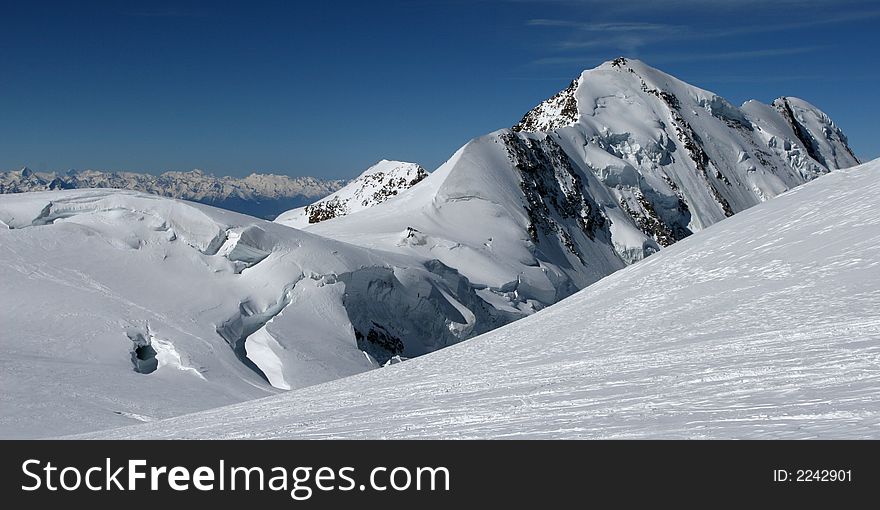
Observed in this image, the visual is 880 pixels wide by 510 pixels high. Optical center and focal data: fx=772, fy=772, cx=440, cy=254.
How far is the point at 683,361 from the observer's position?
9891 mm

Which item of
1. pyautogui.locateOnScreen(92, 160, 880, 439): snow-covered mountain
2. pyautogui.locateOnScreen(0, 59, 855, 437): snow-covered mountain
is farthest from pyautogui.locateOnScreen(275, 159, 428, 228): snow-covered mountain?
pyautogui.locateOnScreen(92, 160, 880, 439): snow-covered mountain

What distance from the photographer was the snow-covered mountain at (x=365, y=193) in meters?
85.6

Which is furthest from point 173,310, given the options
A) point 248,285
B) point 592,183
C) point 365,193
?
point 365,193

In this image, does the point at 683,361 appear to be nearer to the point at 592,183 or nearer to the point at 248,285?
the point at 248,285

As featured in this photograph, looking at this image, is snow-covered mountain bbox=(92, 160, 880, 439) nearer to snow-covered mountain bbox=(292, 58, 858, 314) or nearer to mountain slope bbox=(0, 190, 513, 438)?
mountain slope bbox=(0, 190, 513, 438)

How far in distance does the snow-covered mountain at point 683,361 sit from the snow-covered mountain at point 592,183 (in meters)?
25.9

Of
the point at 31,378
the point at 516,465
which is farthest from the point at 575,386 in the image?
the point at 31,378

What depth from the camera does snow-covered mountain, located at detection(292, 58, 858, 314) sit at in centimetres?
4834

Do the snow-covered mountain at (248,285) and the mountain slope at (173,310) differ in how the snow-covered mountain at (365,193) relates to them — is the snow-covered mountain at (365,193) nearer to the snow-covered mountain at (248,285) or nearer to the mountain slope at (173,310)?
the snow-covered mountain at (248,285)

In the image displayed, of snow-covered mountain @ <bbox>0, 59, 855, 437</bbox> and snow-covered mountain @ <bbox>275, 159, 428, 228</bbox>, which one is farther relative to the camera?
snow-covered mountain @ <bbox>275, 159, 428, 228</bbox>

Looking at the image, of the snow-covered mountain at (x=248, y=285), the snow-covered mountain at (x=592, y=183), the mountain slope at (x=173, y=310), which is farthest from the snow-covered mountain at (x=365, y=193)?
the mountain slope at (x=173, y=310)

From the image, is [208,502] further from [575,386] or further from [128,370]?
[128,370]

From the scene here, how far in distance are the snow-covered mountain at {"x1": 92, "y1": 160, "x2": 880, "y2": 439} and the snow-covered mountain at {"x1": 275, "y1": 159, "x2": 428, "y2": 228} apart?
69.2 m

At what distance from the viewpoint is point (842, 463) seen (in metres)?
5.35
